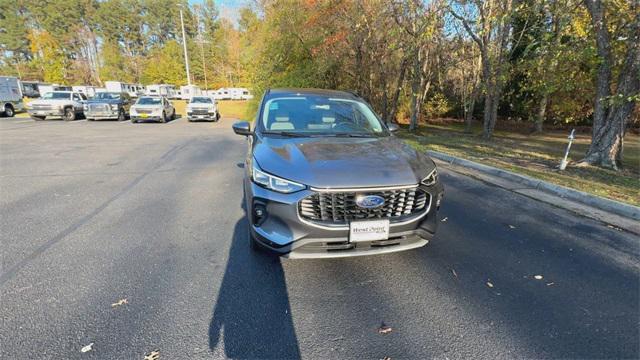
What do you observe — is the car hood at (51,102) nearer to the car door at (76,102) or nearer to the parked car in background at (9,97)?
the car door at (76,102)

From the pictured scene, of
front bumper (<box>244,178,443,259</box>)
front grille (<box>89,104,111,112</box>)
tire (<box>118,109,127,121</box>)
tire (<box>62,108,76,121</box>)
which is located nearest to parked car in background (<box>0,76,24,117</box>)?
tire (<box>62,108,76,121</box>)

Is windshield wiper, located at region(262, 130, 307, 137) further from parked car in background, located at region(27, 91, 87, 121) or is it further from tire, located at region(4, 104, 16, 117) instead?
tire, located at region(4, 104, 16, 117)

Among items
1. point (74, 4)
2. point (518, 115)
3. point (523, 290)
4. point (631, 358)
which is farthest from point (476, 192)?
point (74, 4)

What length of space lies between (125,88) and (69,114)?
117 ft

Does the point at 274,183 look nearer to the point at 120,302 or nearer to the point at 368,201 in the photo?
the point at 368,201

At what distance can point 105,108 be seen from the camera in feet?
61.9

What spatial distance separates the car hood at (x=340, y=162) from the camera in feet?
8.13

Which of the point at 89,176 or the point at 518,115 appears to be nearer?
the point at 89,176

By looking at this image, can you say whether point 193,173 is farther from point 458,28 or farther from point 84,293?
point 458,28

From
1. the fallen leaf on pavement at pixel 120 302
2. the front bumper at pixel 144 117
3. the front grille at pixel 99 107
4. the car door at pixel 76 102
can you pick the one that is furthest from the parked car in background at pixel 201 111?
the fallen leaf on pavement at pixel 120 302

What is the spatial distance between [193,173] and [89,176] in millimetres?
1984

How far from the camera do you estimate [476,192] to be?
18.2ft

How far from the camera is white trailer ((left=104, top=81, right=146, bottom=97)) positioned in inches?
1779

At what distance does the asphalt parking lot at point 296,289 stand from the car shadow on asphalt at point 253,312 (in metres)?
0.01
